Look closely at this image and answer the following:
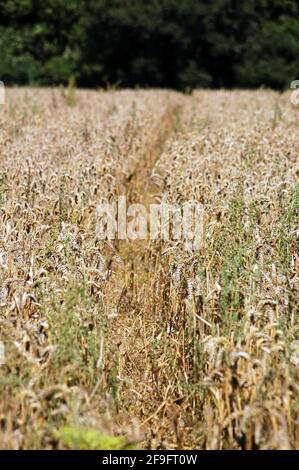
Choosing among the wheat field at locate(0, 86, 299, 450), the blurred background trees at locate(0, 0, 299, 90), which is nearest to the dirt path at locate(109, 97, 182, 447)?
the wheat field at locate(0, 86, 299, 450)

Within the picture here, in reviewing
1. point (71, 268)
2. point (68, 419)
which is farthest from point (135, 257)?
point (68, 419)

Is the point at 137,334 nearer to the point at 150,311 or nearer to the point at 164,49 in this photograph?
the point at 150,311

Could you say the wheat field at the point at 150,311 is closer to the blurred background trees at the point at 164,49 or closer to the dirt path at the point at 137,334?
the dirt path at the point at 137,334

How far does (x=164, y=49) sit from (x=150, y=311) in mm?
29247

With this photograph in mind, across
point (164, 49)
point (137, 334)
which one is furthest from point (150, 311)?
point (164, 49)

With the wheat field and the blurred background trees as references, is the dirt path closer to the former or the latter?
the wheat field

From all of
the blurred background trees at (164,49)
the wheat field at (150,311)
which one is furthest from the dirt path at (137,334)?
the blurred background trees at (164,49)

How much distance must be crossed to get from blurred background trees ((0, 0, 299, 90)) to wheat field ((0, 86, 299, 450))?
24980mm

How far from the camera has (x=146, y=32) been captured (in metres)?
31.6

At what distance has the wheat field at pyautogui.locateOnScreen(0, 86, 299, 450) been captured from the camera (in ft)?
9.33

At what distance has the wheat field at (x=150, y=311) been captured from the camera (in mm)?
2844
